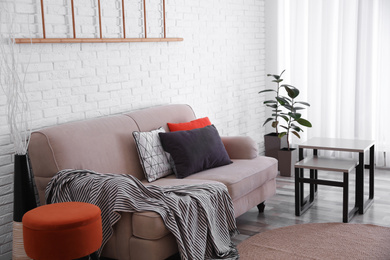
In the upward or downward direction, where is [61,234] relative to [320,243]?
upward

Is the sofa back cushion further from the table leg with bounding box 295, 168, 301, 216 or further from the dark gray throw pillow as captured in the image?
the table leg with bounding box 295, 168, 301, 216

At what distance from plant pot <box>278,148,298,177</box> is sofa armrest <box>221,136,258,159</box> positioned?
1194mm

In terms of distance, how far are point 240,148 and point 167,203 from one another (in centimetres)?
144

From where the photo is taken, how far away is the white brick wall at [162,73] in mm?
3303

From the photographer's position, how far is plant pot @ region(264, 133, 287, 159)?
5.52 m

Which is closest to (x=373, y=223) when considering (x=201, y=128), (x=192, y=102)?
(x=201, y=128)

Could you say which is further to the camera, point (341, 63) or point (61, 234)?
point (341, 63)

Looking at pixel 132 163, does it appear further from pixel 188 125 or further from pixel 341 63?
pixel 341 63

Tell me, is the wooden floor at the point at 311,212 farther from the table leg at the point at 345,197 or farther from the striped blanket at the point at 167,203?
the striped blanket at the point at 167,203

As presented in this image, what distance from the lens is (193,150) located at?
3.74 metres

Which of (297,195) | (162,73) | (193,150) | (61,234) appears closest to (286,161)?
(297,195)

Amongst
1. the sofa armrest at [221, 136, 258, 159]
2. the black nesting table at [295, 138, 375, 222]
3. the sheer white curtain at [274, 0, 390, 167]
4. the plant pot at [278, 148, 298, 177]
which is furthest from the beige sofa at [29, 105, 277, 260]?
the sheer white curtain at [274, 0, 390, 167]

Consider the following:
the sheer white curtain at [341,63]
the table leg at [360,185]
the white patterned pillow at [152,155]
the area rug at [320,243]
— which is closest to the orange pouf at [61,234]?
the white patterned pillow at [152,155]

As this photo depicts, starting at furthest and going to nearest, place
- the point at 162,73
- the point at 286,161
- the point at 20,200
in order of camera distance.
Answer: the point at 286,161
the point at 162,73
the point at 20,200
